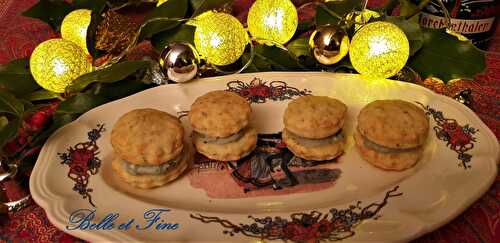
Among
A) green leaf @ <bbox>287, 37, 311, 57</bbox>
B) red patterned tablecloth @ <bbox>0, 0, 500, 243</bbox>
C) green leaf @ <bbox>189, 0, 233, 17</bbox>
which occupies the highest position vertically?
green leaf @ <bbox>189, 0, 233, 17</bbox>

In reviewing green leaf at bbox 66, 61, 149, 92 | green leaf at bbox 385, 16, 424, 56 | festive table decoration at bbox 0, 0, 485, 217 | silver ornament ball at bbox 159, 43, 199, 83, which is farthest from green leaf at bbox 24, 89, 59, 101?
green leaf at bbox 385, 16, 424, 56

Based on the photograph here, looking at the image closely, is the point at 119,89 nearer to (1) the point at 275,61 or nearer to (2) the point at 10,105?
(2) the point at 10,105

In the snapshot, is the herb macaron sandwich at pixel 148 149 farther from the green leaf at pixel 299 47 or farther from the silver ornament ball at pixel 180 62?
the green leaf at pixel 299 47

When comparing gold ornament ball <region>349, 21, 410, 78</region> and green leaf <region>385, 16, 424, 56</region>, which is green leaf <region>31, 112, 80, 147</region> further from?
green leaf <region>385, 16, 424, 56</region>

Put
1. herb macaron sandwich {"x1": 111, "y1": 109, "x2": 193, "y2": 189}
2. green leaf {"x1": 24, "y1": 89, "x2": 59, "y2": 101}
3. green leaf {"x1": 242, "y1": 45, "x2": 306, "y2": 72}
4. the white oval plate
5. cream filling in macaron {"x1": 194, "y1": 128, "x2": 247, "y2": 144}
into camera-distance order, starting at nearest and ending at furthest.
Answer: the white oval plate → herb macaron sandwich {"x1": 111, "y1": 109, "x2": 193, "y2": 189} → cream filling in macaron {"x1": 194, "y1": 128, "x2": 247, "y2": 144} → green leaf {"x1": 24, "y1": 89, "x2": 59, "y2": 101} → green leaf {"x1": 242, "y1": 45, "x2": 306, "y2": 72}

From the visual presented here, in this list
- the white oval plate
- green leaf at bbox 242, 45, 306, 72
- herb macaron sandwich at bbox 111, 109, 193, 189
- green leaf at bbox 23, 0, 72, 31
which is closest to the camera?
the white oval plate

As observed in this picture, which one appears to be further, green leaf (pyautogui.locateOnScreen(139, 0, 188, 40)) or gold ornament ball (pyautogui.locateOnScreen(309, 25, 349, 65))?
green leaf (pyautogui.locateOnScreen(139, 0, 188, 40))

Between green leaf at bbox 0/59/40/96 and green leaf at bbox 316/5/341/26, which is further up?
green leaf at bbox 316/5/341/26

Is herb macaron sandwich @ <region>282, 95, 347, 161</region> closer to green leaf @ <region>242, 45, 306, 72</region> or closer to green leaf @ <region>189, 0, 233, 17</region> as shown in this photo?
green leaf @ <region>242, 45, 306, 72</region>
